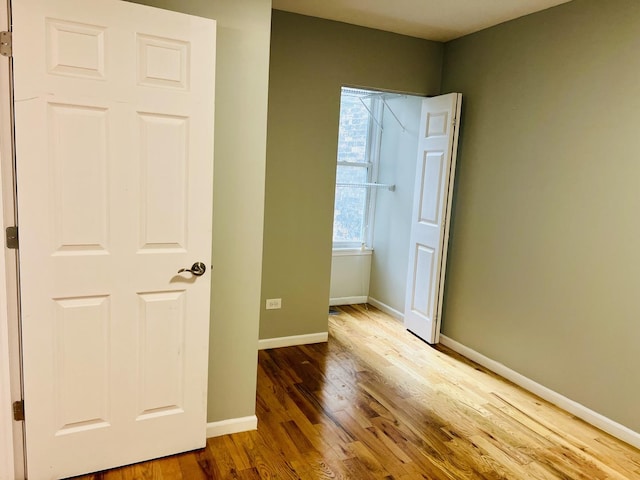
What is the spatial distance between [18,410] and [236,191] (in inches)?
51.9

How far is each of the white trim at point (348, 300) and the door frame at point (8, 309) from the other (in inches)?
127

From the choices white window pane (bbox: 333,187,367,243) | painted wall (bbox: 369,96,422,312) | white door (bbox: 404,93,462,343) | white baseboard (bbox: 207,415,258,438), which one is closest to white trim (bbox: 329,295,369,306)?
painted wall (bbox: 369,96,422,312)

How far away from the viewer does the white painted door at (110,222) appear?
5.96ft

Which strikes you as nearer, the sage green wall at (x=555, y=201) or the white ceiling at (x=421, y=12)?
the sage green wall at (x=555, y=201)

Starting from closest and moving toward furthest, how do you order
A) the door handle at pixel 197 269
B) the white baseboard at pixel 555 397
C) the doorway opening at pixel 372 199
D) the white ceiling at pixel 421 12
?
the door handle at pixel 197 269 → the white baseboard at pixel 555 397 → the white ceiling at pixel 421 12 → the doorway opening at pixel 372 199

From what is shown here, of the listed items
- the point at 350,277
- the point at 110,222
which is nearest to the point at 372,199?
the point at 350,277

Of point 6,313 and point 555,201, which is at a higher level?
point 555,201

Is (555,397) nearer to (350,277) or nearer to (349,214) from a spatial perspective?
(350,277)

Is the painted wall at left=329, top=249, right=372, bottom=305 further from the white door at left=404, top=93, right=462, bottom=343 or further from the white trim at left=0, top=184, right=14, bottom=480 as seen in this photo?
the white trim at left=0, top=184, right=14, bottom=480

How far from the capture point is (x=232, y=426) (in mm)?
2492

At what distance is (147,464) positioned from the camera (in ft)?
7.20

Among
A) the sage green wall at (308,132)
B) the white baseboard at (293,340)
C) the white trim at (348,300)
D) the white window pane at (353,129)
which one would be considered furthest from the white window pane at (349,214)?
the white baseboard at (293,340)

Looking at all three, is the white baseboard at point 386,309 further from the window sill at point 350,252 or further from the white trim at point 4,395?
the white trim at point 4,395

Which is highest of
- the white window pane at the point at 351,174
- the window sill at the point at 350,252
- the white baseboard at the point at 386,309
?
the white window pane at the point at 351,174
